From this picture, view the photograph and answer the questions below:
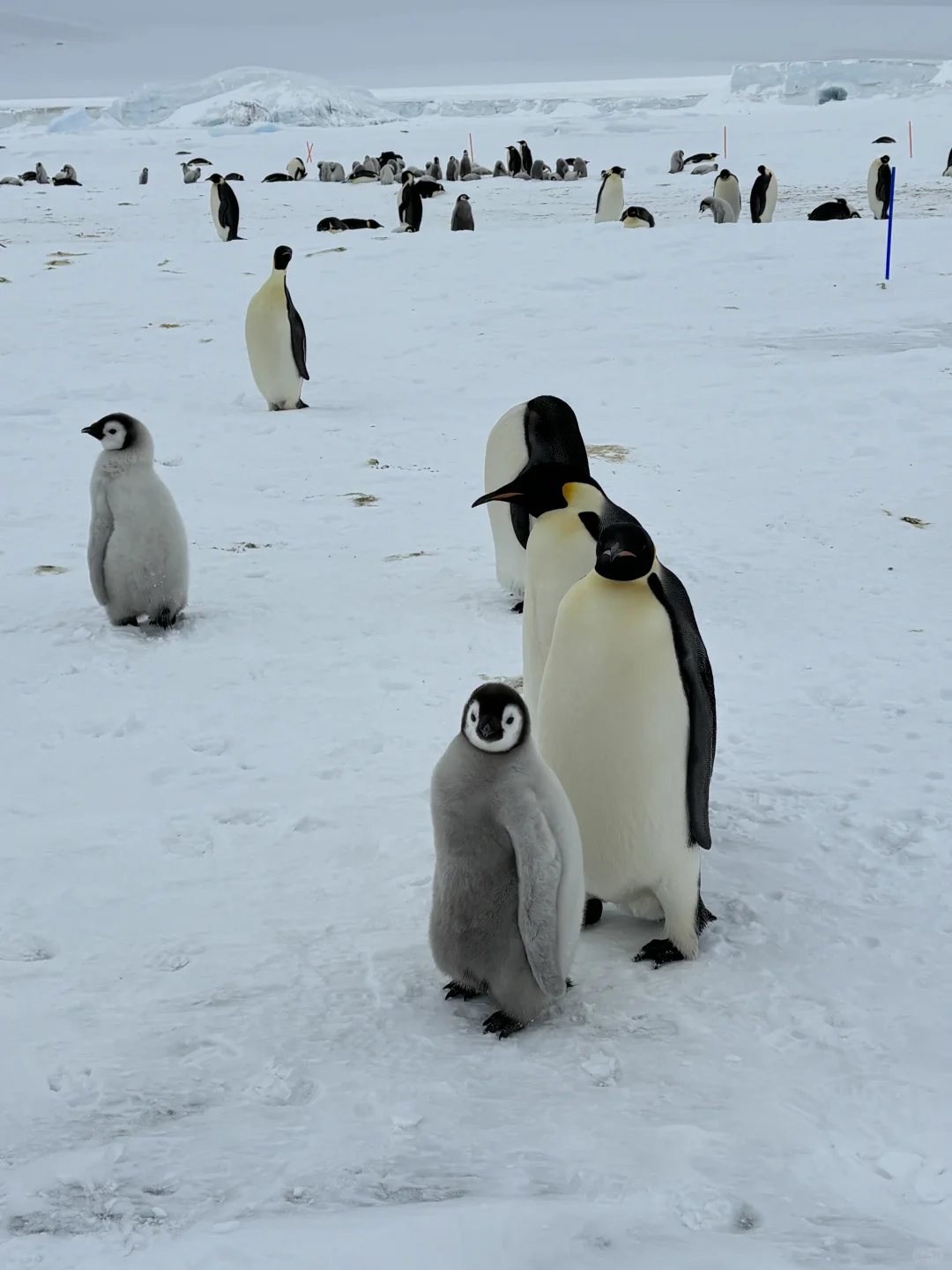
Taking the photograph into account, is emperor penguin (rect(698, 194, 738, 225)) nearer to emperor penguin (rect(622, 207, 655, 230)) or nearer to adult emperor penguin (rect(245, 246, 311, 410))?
emperor penguin (rect(622, 207, 655, 230))

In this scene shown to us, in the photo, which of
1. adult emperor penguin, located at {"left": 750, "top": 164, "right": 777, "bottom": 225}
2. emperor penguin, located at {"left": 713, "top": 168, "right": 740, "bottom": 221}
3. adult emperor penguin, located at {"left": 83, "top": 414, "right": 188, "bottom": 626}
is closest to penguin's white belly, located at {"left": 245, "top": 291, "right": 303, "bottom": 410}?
adult emperor penguin, located at {"left": 83, "top": 414, "right": 188, "bottom": 626}

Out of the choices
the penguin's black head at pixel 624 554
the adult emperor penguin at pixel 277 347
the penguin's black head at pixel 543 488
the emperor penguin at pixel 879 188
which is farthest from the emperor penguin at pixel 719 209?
the penguin's black head at pixel 624 554

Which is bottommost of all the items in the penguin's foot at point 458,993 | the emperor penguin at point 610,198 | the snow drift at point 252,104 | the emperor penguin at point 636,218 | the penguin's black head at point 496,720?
the penguin's foot at point 458,993

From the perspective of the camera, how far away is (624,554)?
2.76 m

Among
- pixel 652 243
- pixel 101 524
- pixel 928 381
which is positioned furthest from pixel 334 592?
pixel 652 243

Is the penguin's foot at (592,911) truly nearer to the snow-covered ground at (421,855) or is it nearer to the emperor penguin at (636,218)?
the snow-covered ground at (421,855)

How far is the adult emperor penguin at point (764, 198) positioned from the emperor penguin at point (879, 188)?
1.34 meters

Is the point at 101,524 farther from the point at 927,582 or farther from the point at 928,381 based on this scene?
the point at 928,381

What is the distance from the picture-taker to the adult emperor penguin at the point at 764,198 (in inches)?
708

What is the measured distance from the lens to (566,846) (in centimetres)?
250

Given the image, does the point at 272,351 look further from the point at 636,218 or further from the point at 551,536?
the point at 636,218

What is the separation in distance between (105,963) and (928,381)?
732cm

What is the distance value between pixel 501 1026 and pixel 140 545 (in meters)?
2.76

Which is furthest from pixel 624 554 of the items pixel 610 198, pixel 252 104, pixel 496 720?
pixel 252 104
